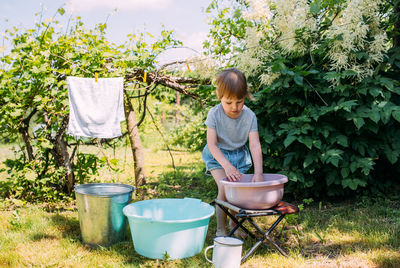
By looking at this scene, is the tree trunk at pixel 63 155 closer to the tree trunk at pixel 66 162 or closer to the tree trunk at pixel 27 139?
the tree trunk at pixel 66 162

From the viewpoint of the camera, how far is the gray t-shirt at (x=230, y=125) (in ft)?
8.15

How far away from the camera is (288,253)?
219 centimetres

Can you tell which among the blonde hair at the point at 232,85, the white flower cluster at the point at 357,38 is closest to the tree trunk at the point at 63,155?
the blonde hair at the point at 232,85

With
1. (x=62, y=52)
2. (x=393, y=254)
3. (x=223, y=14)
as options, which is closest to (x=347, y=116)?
(x=393, y=254)

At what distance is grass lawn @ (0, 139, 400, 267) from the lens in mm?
2076

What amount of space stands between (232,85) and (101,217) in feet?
4.20

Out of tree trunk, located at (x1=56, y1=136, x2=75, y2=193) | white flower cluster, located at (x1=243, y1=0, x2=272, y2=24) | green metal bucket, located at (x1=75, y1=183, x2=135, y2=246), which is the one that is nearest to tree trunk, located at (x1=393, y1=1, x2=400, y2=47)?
white flower cluster, located at (x1=243, y1=0, x2=272, y2=24)

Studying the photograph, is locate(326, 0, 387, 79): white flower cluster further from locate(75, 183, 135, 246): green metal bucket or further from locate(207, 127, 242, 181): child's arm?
locate(75, 183, 135, 246): green metal bucket

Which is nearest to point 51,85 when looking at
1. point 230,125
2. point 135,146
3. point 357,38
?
point 135,146

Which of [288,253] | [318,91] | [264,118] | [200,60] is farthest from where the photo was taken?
[200,60]

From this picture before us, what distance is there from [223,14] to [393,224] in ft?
9.16

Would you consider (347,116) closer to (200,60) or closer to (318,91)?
(318,91)

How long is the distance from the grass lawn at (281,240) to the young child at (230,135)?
452mm

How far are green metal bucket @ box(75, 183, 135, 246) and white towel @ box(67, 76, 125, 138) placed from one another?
71 cm
